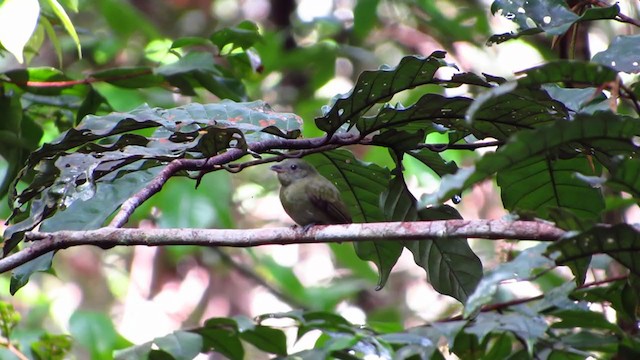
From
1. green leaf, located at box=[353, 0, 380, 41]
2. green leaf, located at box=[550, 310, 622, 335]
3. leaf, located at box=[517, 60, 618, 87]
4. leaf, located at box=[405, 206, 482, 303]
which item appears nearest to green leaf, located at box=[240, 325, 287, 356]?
leaf, located at box=[405, 206, 482, 303]

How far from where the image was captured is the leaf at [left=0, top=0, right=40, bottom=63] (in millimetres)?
2609

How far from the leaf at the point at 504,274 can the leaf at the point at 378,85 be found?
2.19 ft

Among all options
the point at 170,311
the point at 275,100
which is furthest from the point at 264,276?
the point at 275,100

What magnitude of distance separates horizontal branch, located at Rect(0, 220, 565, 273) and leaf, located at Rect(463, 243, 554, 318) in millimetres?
133

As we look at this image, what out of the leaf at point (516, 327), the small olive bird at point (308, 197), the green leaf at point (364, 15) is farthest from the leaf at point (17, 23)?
the green leaf at point (364, 15)

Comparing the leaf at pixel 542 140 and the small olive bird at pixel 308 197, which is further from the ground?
the leaf at pixel 542 140

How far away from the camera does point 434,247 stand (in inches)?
118

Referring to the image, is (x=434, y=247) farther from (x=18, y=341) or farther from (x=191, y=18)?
(x=191, y=18)

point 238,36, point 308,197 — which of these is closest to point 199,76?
point 238,36

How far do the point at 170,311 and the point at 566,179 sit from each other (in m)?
5.98

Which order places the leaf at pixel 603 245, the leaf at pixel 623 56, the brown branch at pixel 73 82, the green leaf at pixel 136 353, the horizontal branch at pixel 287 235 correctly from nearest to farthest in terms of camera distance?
1. the leaf at pixel 603 245
2. the horizontal branch at pixel 287 235
3. the leaf at pixel 623 56
4. the green leaf at pixel 136 353
5. the brown branch at pixel 73 82

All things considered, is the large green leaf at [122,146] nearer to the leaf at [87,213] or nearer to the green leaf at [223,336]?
the leaf at [87,213]

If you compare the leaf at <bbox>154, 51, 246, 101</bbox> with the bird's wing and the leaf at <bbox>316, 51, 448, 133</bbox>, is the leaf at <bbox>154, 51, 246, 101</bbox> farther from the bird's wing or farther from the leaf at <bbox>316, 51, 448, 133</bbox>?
the leaf at <bbox>316, 51, 448, 133</bbox>

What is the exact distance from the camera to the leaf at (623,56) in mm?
2805
